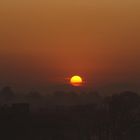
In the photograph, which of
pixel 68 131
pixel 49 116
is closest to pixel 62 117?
pixel 49 116

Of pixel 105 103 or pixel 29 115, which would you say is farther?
pixel 105 103

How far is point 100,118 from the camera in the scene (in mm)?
34188

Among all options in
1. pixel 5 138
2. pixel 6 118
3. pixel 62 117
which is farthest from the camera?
pixel 62 117

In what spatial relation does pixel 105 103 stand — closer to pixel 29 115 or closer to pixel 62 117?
pixel 62 117

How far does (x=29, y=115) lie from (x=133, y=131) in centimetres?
682

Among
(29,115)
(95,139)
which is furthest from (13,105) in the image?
(95,139)

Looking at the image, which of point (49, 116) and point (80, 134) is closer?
point (80, 134)

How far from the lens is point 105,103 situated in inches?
1428

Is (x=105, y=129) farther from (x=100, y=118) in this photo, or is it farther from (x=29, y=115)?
(x=29, y=115)

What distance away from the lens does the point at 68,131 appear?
1247 inches

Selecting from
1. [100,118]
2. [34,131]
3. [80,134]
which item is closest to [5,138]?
[34,131]

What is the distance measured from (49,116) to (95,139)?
4213 millimetres

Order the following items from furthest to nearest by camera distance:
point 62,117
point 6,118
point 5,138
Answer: point 62,117 → point 6,118 → point 5,138

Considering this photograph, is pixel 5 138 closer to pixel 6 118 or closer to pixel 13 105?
pixel 6 118
